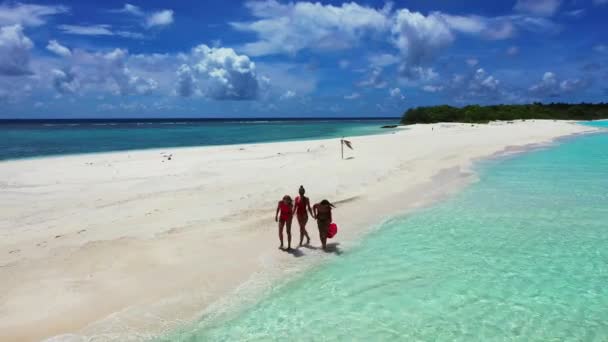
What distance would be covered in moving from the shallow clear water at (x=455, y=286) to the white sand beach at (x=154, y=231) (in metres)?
1.03

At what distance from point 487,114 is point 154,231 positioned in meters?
99.3

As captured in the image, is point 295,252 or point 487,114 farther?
point 487,114

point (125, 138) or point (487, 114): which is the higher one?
point (487, 114)

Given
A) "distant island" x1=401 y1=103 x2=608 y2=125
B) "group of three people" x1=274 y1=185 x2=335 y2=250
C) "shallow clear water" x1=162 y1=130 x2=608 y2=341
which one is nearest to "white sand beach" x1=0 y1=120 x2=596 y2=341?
"group of three people" x1=274 y1=185 x2=335 y2=250

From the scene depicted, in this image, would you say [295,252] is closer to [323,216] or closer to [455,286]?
[323,216]

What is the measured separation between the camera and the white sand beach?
27.0 ft

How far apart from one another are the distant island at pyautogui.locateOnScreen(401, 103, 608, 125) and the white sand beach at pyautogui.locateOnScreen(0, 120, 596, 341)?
75491mm

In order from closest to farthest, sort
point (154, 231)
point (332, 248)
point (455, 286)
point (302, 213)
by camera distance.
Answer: point (455, 286) → point (302, 213) → point (332, 248) → point (154, 231)

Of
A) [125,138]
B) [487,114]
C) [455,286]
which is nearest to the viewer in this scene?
[455,286]

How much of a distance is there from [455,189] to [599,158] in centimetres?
1924

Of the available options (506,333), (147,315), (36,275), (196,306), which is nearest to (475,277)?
(506,333)

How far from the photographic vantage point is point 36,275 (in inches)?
372

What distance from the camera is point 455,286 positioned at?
9.19m

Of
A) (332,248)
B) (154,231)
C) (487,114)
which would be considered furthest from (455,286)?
(487,114)
